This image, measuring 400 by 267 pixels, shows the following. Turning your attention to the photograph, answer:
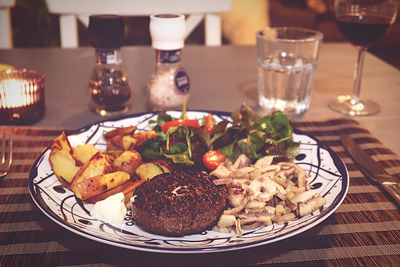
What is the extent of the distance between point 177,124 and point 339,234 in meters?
0.57

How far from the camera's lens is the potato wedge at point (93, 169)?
1010 millimetres

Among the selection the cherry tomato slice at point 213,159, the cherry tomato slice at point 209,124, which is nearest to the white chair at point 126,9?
the cherry tomato slice at point 209,124

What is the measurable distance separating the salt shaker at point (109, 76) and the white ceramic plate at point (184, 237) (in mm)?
321

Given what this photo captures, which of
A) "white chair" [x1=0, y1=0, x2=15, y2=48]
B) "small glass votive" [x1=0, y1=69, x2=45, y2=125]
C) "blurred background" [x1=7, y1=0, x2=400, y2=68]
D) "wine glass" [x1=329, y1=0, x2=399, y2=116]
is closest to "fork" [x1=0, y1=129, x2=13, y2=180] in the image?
"small glass votive" [x1=0, y1=69, x2=45, y2=125]

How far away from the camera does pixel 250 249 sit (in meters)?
0.86

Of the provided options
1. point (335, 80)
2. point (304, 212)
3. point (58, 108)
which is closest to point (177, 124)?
point (304, 212)

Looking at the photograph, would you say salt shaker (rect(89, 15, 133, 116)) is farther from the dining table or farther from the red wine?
the red wine

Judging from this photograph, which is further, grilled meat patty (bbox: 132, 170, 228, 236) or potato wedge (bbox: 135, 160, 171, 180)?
potato wedge (bbox: 135, 160, 171, 180)

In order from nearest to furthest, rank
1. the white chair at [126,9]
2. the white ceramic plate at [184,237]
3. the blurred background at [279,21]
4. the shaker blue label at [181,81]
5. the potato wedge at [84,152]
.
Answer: the white ceramic plate at [184,237] < the potato wedge at [84,152] < the shaker blue label at [181,81] < the white chair at [126,9] < the blurred background at [279,21]

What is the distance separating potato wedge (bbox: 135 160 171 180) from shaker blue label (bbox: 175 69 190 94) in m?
0.51

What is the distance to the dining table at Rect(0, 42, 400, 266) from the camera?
2.75 ft

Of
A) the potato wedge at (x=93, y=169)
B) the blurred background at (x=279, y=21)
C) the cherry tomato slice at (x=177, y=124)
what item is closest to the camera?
the potato wedge at (x=93, y=169)

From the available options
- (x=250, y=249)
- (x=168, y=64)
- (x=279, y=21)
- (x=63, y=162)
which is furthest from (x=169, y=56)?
(x=279, y=21)

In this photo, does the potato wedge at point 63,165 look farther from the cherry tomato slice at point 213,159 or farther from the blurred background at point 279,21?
the blurred background at point 279,21
